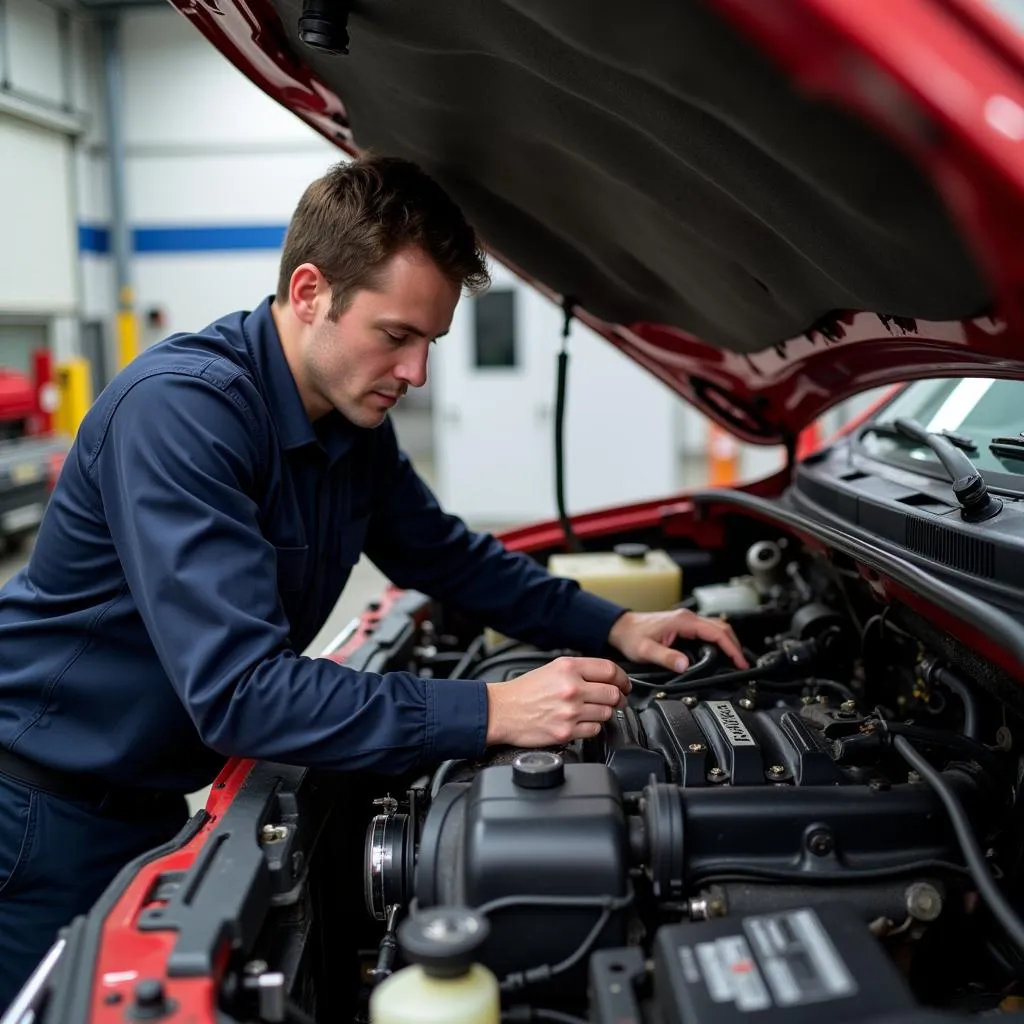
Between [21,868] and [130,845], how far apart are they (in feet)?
0.47

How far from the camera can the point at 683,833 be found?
1139mm

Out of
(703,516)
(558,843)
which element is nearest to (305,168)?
(703,516)

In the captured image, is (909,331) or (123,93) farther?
(123,93)

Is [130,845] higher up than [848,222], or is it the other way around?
[848,222]

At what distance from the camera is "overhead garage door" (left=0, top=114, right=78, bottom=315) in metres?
8.00

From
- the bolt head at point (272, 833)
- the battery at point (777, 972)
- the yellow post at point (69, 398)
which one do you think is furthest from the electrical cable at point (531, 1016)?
the yellow post at point (69, 398)

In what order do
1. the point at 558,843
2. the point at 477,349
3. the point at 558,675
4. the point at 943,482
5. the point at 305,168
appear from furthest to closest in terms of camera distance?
the point at 305,168 < the point at 477,349 < the point at 943,482 < the point at 558,675 < the point at 558,843

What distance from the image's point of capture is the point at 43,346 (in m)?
8.92

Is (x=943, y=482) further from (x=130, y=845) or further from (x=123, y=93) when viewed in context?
(x=123, y=93)

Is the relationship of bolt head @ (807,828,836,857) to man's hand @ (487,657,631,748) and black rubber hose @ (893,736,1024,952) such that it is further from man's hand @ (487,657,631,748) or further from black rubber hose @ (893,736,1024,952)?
man's hand @ (487,657,631,748)

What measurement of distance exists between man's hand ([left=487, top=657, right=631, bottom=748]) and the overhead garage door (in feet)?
25.8

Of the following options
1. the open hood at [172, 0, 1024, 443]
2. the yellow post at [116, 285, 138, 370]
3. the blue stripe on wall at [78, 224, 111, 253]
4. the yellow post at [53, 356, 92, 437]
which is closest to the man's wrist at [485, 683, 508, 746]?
the open hood at [172, 0, 1024, 443]

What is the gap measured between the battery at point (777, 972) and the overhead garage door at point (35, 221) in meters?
8.32

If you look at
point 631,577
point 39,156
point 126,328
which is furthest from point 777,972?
point 39,156
